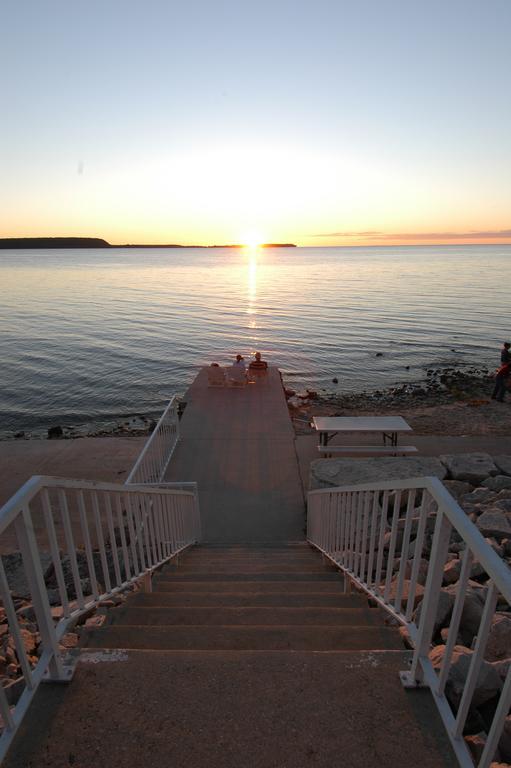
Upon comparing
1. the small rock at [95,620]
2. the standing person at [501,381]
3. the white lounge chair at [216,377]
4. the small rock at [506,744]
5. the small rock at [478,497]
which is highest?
the small rock at [506,744]

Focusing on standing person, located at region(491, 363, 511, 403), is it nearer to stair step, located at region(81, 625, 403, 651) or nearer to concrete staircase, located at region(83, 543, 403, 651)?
concrete staircase, located at region(83, 543, 403, 651)

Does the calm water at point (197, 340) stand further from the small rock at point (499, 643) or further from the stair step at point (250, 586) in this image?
the small rock at point (499, 643)

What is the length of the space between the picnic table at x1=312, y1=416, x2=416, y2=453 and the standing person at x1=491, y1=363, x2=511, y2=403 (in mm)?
9041

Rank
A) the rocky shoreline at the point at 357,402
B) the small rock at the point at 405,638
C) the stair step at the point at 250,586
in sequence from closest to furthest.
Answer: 1. the small rock at the point at 405,638
2. the stair step at the point at 250,586
3. the rocky shoreline at the point at 357,402

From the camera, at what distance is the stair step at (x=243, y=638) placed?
310cm

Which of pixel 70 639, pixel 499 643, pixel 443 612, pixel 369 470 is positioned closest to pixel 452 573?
pixel 443 612

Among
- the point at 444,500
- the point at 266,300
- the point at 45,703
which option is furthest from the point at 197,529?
the point at 266,300

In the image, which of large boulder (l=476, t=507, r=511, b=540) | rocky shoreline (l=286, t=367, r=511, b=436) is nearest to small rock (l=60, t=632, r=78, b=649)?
large boulder (l=476, t=507, r=511, b=540)

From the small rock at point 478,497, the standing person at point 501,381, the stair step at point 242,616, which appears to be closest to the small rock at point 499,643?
the stair step at point 242,616

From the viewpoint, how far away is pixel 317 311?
160 feet

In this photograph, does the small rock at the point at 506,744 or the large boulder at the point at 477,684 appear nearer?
the small rock at the point at 506,744

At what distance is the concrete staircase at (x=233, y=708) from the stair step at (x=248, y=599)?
1.03m

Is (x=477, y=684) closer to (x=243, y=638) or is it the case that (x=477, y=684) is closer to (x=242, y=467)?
(x=243, y=638)

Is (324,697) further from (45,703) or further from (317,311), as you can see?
(317,311)
